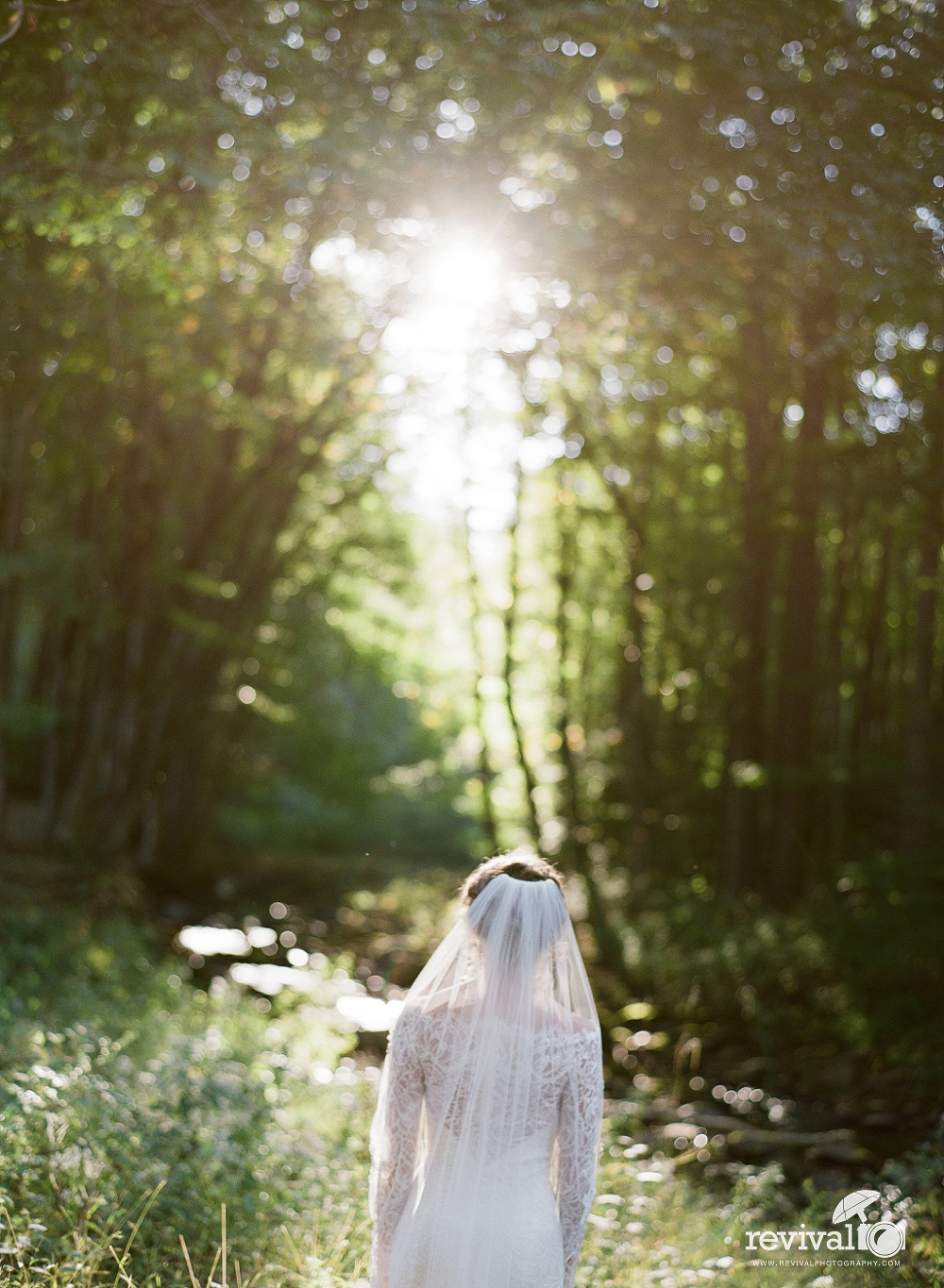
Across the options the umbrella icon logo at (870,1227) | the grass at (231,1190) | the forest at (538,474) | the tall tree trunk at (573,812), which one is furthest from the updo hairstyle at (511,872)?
the tall tree trunk at (573,812)

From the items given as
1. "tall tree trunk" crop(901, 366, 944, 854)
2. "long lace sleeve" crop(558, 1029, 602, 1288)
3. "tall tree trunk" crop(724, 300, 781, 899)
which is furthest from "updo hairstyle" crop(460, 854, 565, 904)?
"tall tree trunk" crop(724, 300, 781, 899)

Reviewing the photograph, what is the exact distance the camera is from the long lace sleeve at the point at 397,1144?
271 cm

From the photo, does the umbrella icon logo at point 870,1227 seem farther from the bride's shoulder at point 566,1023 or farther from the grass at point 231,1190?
the bride's shoulder at point 566,1023

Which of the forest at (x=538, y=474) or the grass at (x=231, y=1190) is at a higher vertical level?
the forest at (x=538, y=474)


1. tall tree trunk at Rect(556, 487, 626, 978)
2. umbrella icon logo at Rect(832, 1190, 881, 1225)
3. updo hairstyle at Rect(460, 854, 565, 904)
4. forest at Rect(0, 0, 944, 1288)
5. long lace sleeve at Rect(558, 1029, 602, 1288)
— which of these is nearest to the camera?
long lace sleeve at Rect(558, 1029, 602, 1288)

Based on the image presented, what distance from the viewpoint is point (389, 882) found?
17.4 m

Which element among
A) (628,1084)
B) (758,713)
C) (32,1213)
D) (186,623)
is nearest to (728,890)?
(758,713)

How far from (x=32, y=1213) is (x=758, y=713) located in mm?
8780

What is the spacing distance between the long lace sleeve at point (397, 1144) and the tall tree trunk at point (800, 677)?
287 inches

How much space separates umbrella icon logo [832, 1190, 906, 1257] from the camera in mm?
4145

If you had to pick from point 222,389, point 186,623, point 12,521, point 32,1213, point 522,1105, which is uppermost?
point 222,389

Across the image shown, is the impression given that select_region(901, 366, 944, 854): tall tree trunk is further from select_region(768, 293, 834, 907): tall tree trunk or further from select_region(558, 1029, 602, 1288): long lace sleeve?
select_region(558, 1029, 602, 1288): long lace sleeve

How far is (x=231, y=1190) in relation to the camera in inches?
147

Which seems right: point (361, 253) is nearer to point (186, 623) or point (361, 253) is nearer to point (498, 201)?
point (498, 201)
